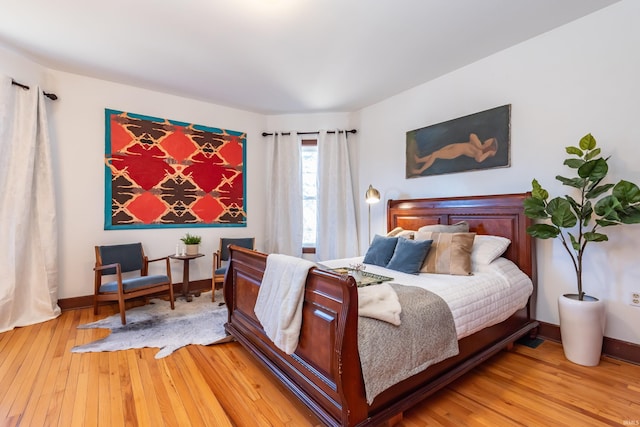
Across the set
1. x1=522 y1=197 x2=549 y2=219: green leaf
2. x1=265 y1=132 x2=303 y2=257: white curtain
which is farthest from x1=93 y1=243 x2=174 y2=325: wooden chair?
x1=522 y1=197 x2=549 y2=219: green leaf

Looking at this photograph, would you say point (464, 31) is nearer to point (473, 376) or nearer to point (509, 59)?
point (509, 59)

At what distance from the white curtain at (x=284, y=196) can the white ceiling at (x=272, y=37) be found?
1145 millimetres

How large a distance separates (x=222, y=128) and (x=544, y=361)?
475 centimetres

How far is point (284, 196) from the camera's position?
4766 mm

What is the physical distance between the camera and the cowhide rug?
2523 millimetres

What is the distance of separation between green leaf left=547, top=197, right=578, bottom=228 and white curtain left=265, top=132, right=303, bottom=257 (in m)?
3.29

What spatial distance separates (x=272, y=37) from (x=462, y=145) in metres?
2.34

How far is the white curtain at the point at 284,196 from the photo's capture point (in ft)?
15.5

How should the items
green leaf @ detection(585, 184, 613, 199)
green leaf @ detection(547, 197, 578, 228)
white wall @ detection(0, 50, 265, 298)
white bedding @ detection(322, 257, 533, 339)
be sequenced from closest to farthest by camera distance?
white bedding @ detection(322, 257, 533, 339) → green leaf @ detection(585, 184, 613, 199) → green leaf @ detection(547, 197, 578, 228) → white wall @ detection(0, 50, 265, 298)

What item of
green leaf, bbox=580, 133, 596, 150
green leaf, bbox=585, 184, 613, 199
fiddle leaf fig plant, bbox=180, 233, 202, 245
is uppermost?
green leaf, bbox=580, 133, 596, 150

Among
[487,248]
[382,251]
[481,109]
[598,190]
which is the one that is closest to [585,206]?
[598,190]

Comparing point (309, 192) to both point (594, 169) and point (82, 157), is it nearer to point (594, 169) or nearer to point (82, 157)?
point (82, 157)

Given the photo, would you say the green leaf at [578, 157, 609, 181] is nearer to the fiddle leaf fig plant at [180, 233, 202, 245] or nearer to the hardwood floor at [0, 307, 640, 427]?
the hardwood floor at [0, 307, 640, 427]

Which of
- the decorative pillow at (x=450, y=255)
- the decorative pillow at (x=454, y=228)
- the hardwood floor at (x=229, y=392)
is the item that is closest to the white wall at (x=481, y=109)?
the decorative pillow at (x=454, y=228)
